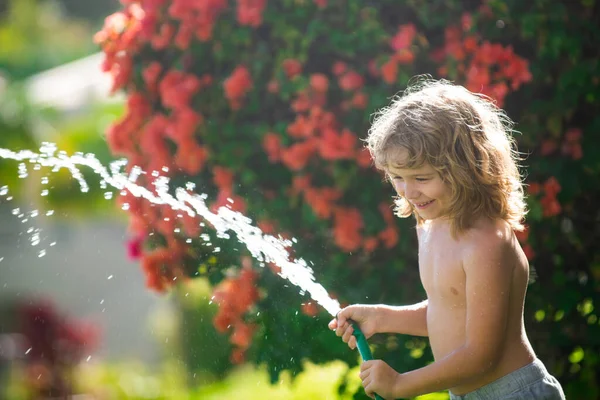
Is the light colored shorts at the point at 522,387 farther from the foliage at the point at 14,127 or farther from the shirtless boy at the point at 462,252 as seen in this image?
the foliage at the point at 14,127

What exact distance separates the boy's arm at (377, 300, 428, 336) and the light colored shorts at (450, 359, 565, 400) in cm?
24

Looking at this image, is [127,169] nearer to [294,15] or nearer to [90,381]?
[294,15]

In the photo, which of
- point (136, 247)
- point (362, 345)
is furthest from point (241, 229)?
point (362, 345)

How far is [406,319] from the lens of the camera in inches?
87.9

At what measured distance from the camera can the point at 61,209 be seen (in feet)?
42.9

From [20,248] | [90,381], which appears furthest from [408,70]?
[20,248]

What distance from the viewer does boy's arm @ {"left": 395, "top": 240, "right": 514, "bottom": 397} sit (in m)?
1.95

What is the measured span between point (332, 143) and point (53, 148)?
7.98 metres

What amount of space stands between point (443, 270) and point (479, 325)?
0.51 ft

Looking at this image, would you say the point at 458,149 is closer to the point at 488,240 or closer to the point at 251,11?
the point at 488,240

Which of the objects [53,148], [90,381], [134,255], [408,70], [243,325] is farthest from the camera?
[53,148]

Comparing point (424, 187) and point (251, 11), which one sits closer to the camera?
point (424, 187)

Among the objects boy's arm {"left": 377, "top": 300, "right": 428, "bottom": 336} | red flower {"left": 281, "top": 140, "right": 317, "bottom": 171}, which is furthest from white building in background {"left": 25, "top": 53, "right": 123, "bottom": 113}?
boy's arm {"left": 377, "top": 300, "right": 428, "bottom": 336}

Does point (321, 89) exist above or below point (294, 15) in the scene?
below
